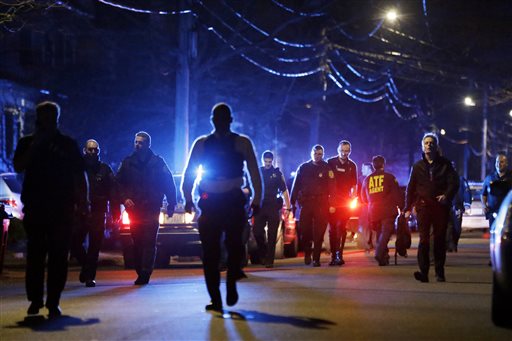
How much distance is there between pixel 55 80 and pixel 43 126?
25.3 meters

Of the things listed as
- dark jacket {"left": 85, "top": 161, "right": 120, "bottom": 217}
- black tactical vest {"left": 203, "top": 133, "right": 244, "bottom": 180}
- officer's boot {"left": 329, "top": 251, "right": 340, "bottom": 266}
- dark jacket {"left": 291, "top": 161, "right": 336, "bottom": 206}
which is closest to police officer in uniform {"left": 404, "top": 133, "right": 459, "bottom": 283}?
dark jacket {"left": 291, "top": 161, "right": 336, "bottom": 206}

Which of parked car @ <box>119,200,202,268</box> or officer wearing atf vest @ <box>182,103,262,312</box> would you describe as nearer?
officer wearing atf vest @ <box>182,103,262,312</box>

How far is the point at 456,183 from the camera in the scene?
439 inches

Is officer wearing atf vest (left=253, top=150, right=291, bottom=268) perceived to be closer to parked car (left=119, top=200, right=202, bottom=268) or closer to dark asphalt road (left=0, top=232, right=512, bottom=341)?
parked car (left=119, top=200, right=202, bottom=268)

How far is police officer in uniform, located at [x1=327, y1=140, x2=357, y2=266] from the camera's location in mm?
14664

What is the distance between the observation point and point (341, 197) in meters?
14.7

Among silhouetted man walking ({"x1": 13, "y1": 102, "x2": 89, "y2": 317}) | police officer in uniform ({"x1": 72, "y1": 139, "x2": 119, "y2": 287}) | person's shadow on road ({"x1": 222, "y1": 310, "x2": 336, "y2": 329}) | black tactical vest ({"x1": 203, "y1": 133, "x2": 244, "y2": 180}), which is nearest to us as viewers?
person's shadow on road ({"x1": 222, "y1": 310, "x2": 336, "y2": 329})

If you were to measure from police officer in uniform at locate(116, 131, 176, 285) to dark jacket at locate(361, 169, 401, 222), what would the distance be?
472 cm

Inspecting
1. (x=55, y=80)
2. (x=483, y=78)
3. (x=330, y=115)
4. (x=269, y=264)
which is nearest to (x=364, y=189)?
(x=269, y=264)

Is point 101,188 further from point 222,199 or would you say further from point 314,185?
point 314,185

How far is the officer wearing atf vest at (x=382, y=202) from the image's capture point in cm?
1449

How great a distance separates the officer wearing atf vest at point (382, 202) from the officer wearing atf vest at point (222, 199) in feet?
21.8

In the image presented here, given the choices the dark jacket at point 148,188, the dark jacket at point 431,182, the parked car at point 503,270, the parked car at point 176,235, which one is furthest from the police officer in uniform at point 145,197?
the parked car at point 503,270

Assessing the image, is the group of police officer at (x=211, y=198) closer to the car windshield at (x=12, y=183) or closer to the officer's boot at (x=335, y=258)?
the officer's boot at (x=335, y=258)
